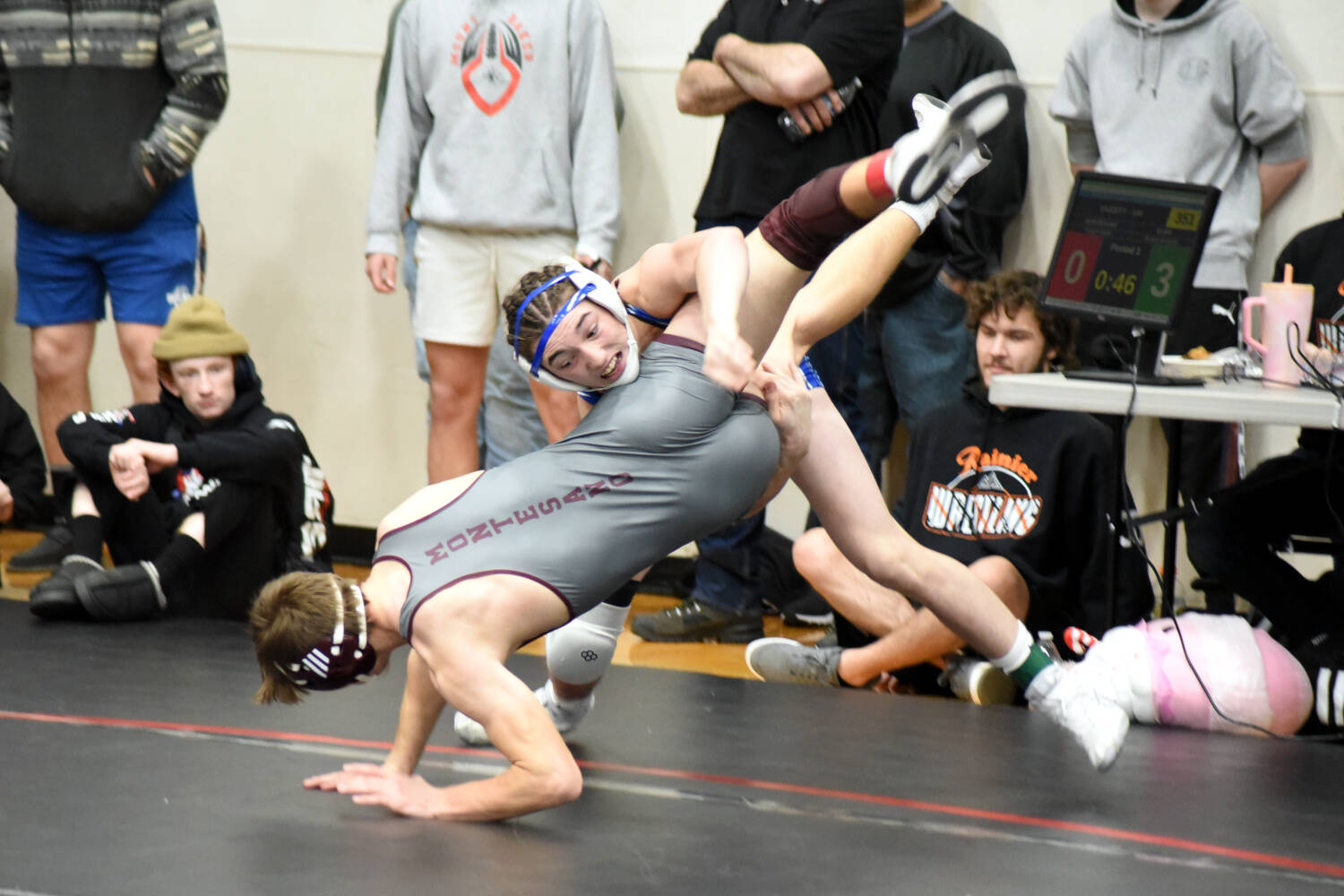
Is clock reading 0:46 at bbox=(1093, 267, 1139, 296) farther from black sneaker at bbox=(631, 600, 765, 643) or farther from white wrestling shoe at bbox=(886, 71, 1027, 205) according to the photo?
black sneaker at bbox=(631, 600, 765, 643)

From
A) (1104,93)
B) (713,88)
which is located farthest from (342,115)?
(1104,93)

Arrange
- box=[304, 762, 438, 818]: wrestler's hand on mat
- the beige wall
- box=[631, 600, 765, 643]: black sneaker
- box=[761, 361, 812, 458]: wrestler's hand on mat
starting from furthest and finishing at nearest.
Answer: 1. the beige wall
2. box=[631, 600, 765, 643]: black sneaker
3. box=[761, 361, 812, 458]: wrestler's hand on mat
4. box=[304, 762, 438, 818]: wrestler's hand on mat

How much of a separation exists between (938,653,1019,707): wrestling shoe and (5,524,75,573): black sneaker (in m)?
2.30

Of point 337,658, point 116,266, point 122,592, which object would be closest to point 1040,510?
point 337,658

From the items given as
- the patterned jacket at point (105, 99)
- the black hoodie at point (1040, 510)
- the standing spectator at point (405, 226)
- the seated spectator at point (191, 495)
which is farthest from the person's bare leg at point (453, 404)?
the black hoodie at point (1040, 510)

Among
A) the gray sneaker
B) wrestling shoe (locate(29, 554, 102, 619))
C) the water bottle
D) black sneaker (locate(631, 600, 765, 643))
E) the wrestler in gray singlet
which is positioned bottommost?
black sneaker (locate(631, 600, 765, 643))

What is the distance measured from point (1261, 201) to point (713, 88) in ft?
4.96

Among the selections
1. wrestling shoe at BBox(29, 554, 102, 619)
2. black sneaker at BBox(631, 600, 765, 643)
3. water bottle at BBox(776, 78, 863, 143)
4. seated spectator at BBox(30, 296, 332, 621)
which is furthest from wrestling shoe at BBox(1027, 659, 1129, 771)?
wrestling shoe at BBox(29, 554, 102, 619)

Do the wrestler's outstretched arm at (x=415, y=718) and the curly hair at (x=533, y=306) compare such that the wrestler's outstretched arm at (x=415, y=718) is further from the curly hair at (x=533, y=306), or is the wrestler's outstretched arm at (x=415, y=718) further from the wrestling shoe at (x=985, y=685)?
the wrestling shoe at (x=985, y=685)

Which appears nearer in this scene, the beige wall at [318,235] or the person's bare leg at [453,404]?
the person's bare leg at [453,404]

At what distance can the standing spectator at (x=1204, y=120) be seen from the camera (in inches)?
156

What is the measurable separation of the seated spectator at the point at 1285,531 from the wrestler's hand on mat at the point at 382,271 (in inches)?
89.7

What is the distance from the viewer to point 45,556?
421 cm

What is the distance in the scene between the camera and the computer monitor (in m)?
3.06
